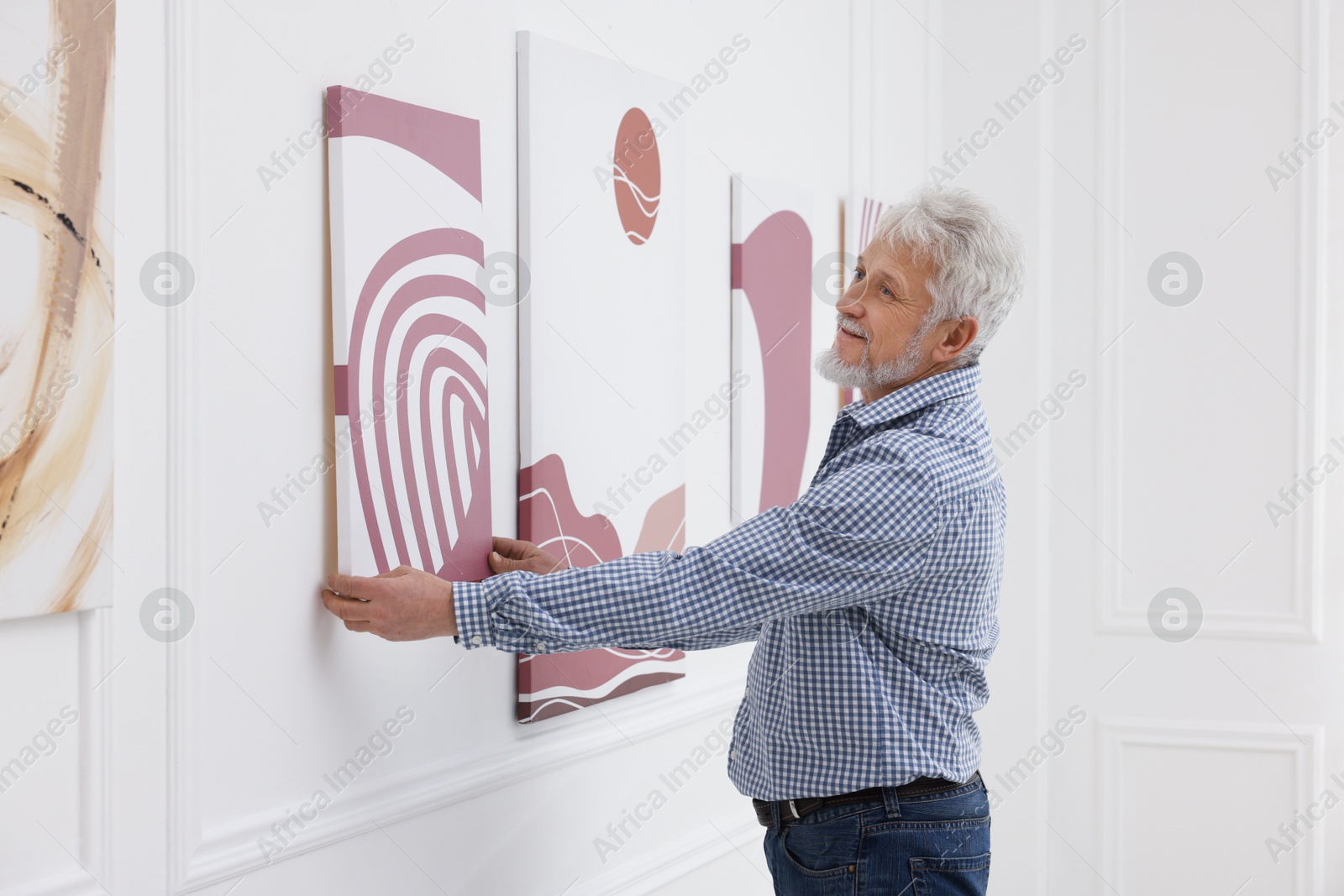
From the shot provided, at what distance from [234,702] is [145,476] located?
316 millimetres

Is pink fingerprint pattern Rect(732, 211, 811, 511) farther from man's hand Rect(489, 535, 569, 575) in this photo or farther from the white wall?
man's hand Rect(489, 535, 569, 575)

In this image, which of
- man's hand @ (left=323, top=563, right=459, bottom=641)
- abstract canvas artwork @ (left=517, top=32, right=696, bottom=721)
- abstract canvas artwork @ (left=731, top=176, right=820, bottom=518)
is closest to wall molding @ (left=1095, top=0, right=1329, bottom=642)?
abstract canvas artwork @ (left=731, top=176, right=820, bottom=518)

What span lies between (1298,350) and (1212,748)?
1.14 metres

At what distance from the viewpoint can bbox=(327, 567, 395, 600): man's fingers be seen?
140 cm

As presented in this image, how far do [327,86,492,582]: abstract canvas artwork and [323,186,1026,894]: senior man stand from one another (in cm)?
11

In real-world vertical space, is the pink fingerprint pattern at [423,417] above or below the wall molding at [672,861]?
above

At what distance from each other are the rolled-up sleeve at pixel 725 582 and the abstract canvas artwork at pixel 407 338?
225 mm

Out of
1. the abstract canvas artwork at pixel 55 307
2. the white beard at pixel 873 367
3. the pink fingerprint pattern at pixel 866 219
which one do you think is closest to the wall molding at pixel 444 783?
the abstract canvas artwork at pixel 55 307

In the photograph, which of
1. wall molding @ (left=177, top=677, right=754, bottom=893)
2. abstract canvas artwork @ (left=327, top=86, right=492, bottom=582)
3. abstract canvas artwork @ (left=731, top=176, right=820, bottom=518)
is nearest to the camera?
wall molding @ (left=177, top=677, right=754, bottom=893)

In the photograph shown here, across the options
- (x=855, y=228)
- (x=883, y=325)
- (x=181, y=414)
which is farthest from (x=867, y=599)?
(x=855, y=228)

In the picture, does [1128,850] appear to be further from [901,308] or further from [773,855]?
[901,308]

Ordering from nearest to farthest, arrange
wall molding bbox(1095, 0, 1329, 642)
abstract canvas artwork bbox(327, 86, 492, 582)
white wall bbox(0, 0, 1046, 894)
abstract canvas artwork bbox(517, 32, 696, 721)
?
1. white wall bbox(0, 0, 1046, 894)
2. abstract canvas artwork bbox(327, 86, 492, 582)
3. abstract canvas artwork bbox(517, 32, 696, 721)
4. wall molding bbox(1095, 0, 1329, 642)

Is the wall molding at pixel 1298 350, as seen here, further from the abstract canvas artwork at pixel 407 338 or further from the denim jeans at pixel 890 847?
the abstract canvas artwork at pixel 407 338

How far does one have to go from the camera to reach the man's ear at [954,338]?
1.65 m
